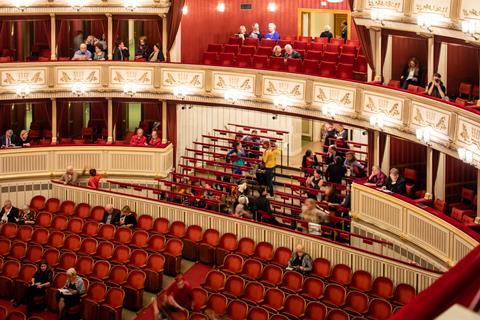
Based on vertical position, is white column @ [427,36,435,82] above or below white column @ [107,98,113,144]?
above

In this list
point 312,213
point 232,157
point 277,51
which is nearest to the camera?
point 312,213

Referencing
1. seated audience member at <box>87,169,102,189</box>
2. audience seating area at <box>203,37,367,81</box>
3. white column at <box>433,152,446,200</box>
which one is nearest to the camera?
white column at <box>433,152,446,200</box>

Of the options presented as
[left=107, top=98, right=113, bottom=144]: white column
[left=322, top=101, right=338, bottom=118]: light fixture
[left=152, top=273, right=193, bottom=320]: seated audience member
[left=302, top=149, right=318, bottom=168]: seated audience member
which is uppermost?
[left=322, top=101, right=338, bottom=118]: light fixture

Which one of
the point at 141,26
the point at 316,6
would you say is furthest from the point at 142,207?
the point at 316,6

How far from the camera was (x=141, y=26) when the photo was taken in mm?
18828

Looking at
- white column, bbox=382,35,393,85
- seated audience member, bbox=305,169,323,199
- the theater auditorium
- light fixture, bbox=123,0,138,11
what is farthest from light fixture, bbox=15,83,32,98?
white column, bbox=382,35,393,85

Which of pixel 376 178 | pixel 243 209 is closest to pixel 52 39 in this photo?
pixel 243 209

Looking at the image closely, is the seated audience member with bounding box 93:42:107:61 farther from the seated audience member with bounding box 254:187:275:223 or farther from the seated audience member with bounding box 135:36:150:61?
the seated audience member with bounding box 254:187:275:223

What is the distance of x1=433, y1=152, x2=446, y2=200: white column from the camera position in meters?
13.0

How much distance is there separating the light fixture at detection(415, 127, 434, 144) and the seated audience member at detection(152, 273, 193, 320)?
4.89m

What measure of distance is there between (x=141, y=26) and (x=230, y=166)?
4.63m

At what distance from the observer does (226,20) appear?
64.1ft

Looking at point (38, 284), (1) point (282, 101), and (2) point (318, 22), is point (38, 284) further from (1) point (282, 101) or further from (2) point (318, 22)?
(2) point (318, 22)

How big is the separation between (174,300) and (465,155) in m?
5.01
